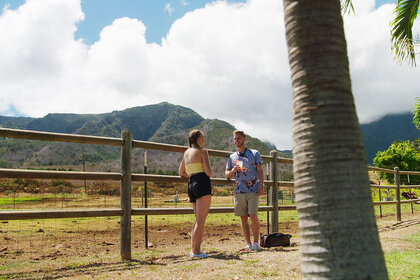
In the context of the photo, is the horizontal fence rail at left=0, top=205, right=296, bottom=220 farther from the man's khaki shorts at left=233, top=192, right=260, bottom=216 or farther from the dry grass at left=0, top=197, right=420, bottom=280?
the man's khaki shorts at left=233, top=192, right=260, bottom=216

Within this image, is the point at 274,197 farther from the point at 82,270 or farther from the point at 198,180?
the point at 82,270

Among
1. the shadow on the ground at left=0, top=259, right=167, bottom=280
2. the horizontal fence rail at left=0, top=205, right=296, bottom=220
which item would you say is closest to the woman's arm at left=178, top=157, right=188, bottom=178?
the horizontal fence rail at left=0, top=205, right=296, bottom=220

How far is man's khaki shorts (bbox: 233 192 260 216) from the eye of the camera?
18.6 ft

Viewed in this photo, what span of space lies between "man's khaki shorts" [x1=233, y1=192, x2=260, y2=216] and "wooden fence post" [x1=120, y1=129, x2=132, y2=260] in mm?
1634

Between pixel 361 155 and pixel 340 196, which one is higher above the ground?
pixel 361 155

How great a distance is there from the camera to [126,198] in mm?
5062

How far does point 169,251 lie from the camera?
5.87m

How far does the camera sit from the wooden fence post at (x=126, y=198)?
197 inches

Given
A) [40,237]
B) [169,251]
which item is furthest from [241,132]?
[40,237]

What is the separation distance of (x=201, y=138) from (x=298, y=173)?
10.4 feet

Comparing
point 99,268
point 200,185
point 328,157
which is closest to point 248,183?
point 200,185

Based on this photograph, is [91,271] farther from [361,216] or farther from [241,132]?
[361,216]

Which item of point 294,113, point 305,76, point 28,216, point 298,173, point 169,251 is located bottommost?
point 169,251

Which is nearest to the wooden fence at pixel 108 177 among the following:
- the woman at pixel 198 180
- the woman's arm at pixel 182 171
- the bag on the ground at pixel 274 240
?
the woman's arm at pixel 182 171
